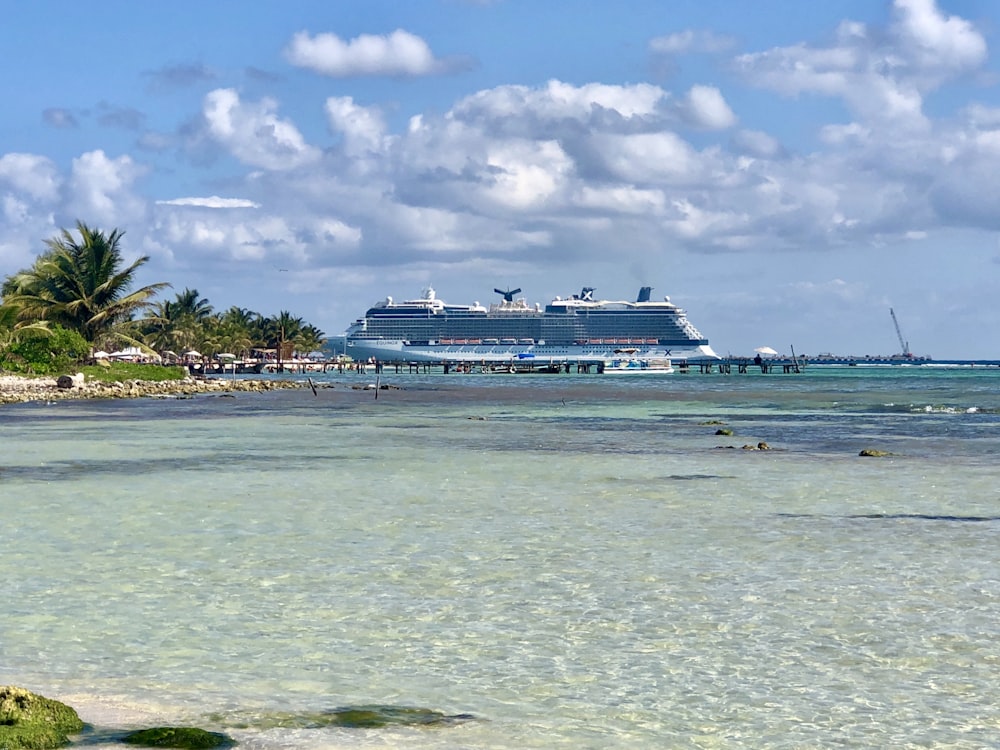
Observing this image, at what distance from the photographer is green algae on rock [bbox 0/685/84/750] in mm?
5938

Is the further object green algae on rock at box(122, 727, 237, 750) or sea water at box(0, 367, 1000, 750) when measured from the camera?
sea water at box(0, 367, 1000, 750)

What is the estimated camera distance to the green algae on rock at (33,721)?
19.5 ft

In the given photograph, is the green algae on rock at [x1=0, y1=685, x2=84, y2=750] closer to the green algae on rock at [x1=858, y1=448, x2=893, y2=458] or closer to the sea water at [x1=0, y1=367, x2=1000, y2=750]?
the sea water at [x1=0, y1=367, x2=1000, y2=750]

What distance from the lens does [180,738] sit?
606 cm

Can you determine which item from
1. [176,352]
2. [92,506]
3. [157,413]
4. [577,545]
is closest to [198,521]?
[92,506]

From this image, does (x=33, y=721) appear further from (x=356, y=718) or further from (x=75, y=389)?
(x=75, y=389)

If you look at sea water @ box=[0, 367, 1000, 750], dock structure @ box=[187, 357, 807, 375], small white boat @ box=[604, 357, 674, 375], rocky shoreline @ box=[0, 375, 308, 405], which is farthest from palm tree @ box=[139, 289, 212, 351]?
sea water @ box=[0, 367, 1000, 750]

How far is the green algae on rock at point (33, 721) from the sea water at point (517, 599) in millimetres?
213

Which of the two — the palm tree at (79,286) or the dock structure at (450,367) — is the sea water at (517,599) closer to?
the palm tree at (79,286)

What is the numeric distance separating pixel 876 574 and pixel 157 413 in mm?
35415

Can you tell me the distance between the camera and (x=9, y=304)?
51000 mm

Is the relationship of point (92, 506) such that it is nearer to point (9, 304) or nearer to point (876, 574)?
point (876, 574)

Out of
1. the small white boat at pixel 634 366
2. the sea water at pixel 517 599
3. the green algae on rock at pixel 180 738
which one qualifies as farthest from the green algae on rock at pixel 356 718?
the small white boat at pixel 634 366

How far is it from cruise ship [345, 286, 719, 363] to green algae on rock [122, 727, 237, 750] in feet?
525
